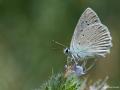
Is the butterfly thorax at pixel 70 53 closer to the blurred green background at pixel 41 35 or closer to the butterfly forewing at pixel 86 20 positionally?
the butterfly forewing at pixel 86 20

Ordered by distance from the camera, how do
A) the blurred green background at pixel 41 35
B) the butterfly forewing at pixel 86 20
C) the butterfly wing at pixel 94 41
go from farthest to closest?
the blurred green background at pixel 41 35, the butterfly wing at pixel 94 41, the butterfly forewing at pixel 86 20

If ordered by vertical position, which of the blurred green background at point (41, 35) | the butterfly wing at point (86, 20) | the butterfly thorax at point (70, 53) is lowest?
the butterfly thorax at point (70, 53)

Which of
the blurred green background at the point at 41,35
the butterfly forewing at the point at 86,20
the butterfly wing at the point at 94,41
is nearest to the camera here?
the butterfly forewing at the point at 86,20

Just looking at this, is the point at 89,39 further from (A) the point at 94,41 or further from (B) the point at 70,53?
(B) the point at 70,53

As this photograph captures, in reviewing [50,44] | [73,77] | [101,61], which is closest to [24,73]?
[50,44]

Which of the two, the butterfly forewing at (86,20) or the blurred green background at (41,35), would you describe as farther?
the blurred green background at (41,35)

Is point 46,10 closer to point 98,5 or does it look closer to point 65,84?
point 98,5

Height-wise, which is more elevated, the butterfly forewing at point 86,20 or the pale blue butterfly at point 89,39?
the butterfly forewing at point 86,20

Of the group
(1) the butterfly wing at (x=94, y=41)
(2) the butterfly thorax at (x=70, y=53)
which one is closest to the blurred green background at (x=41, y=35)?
(1) the butterfly wing at (x=94, y=41)
